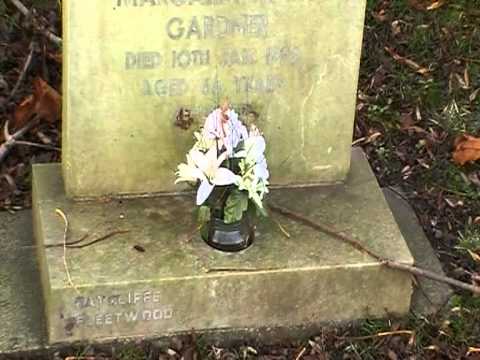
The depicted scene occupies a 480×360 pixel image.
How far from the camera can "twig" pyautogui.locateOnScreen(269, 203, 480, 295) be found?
169 inches

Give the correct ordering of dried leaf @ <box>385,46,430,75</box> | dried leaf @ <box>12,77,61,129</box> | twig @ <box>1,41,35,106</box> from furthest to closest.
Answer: dried leaf @ <box>385,46,430,75</box>
twig @ <box>1,41,35,106</box>
dried leaf @ <box>12,77,61,129</box>

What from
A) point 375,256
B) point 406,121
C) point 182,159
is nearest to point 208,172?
point 182,159

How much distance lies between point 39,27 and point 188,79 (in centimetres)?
163

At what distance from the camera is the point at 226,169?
4.10 metres

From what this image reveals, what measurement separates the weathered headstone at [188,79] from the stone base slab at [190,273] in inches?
6.7

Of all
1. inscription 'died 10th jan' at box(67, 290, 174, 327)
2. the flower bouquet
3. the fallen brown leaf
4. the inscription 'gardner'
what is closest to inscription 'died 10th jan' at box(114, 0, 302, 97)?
the inscription 'gardner'

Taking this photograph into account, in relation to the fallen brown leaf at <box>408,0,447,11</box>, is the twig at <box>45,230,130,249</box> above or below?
below

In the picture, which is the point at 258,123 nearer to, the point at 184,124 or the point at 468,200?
the point at 184,124

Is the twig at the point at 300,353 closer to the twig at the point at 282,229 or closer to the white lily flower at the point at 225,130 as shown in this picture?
the twig at the point at 282,229

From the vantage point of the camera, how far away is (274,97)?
4.50 metres

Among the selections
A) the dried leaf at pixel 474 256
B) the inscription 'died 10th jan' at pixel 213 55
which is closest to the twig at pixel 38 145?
the inscription 'died 10th jan' at pixel 213 55

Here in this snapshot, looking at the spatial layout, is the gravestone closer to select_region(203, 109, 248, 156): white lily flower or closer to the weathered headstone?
the weathered headstone

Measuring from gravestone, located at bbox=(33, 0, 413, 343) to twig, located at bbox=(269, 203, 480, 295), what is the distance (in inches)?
1.3

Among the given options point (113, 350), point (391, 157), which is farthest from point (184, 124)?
point (391, 157)
